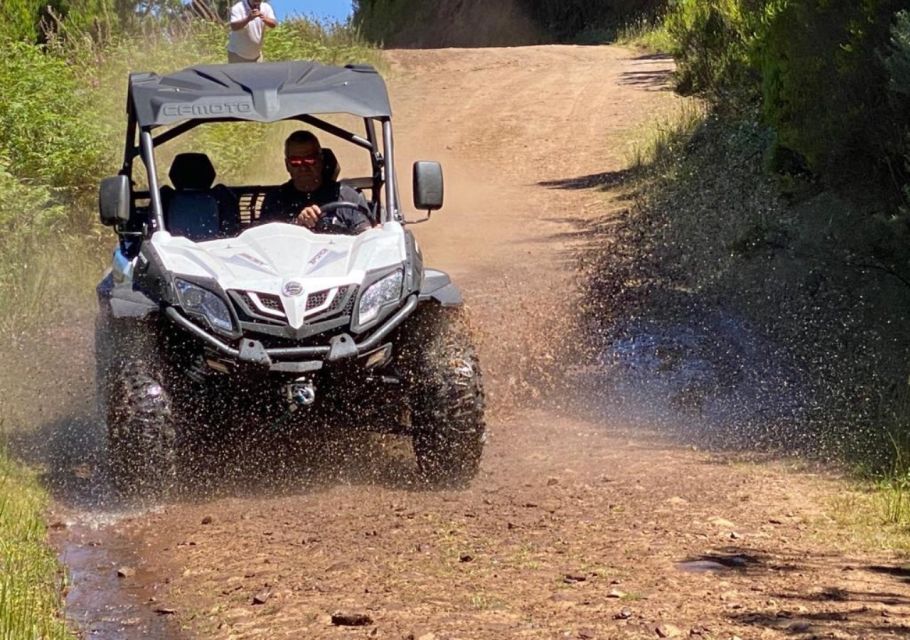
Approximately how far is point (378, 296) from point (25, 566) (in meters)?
1.97

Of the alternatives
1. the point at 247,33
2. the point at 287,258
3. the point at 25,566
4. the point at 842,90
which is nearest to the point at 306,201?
the point at 287,258

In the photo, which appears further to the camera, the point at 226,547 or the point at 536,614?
the point at 226,547

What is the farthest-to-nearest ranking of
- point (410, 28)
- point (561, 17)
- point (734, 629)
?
point (410, 28)
point (561, 17)
point (734, 629)

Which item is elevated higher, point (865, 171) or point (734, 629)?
point (865, 171)

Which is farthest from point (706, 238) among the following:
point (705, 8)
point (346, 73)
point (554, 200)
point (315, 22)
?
point (315, 22)

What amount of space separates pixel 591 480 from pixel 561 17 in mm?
→ 30359

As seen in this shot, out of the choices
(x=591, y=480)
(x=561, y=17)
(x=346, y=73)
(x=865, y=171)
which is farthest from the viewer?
(x=561, y=17)

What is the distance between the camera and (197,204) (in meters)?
7.69

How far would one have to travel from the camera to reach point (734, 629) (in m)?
4.81

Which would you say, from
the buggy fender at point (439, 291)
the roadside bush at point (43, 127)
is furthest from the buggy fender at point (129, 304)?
the roadside bush at point (43, 127)

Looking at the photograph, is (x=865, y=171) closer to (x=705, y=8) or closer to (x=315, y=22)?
(x=705, y=8)

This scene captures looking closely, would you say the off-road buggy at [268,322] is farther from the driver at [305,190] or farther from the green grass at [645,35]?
the green grass at [645,35]

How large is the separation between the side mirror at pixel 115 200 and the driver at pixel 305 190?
79 centimetres

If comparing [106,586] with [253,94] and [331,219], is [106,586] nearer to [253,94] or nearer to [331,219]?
[331,219]
